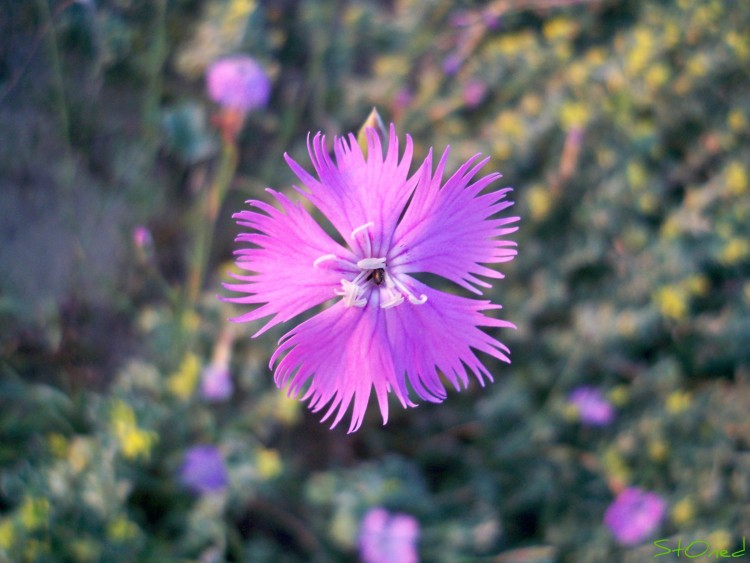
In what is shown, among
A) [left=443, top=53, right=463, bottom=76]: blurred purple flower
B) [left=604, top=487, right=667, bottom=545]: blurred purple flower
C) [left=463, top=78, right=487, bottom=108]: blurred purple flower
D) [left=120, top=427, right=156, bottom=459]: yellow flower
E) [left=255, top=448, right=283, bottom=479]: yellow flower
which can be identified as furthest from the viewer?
[left=443, top=53, right=463, bottom=76]: blurred purple flower

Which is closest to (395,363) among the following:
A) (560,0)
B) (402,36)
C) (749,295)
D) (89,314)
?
(89,314)

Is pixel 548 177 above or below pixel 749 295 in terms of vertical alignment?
above

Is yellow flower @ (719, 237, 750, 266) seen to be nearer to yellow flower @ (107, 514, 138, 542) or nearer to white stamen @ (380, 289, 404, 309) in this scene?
white stamen @ (380, 289, 404, 309)

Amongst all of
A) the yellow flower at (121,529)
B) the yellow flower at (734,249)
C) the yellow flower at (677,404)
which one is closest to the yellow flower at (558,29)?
the yellow flower at (734,249)

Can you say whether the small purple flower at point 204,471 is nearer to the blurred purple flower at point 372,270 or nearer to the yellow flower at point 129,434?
the yellow flower at point 129,434

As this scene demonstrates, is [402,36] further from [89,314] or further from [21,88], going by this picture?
[89,314]

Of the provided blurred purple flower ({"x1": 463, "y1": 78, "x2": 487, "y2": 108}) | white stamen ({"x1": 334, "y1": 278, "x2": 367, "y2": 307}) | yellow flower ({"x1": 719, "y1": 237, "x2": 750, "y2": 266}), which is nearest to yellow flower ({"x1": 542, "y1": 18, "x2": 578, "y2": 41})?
blurred purple flower ({"x1": 463, "y1": 78, "x2": 487, "y2": 108})

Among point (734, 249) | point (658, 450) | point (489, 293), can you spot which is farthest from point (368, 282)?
point (734, 249)
